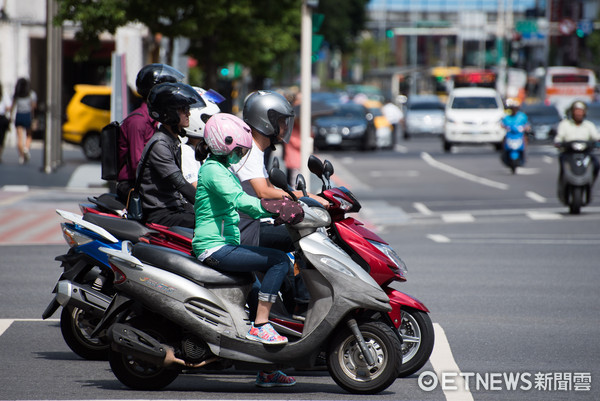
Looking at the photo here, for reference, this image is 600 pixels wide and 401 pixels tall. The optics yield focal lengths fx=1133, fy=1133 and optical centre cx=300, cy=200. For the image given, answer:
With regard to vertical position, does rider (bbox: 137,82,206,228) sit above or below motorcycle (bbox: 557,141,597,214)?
above

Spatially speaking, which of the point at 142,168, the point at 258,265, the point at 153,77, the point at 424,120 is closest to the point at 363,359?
the point at 258,265

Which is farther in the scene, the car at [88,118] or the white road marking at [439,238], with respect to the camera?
the car at [88,118]

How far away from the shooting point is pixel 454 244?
562 inches

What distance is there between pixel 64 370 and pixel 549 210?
13.1 meters

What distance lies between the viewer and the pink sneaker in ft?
20.9

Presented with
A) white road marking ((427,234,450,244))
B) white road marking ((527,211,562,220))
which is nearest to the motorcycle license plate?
white road marking ((527,211,562,220))

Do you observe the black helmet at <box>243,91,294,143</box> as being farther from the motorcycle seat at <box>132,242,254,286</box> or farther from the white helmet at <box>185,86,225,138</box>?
the white helmet at <box>185,86,225,138</box>

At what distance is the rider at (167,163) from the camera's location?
23.8ft

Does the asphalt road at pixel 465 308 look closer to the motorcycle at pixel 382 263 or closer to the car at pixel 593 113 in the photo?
the motorcycle at pixel 382 263

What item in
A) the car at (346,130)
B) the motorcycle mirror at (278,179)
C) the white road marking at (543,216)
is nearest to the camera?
the motorcycle mirror at (278,179)

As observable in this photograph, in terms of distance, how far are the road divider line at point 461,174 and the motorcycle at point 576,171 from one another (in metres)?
5.73

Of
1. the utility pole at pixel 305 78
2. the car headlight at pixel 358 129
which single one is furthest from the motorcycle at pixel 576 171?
the car headlight at pixel 358 129

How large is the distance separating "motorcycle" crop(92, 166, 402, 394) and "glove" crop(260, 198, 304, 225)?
0.22 m

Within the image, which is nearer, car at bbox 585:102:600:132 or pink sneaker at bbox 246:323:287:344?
pink sneaker at bbox 246:323:287:344
